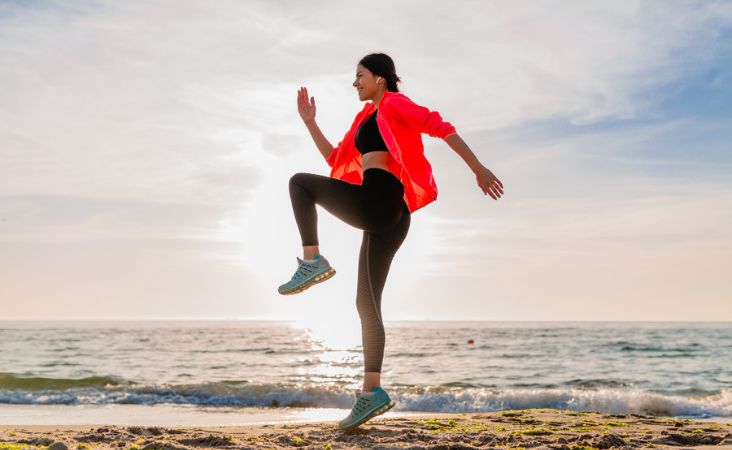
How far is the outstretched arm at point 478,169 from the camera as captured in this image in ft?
13.6

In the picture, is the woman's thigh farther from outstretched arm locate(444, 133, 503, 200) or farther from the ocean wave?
the ocean wave

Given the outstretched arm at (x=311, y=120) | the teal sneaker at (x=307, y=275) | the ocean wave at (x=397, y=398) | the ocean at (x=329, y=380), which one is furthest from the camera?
the ocean wave at (x=397, y=398)

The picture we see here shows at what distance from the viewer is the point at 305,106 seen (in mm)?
5336

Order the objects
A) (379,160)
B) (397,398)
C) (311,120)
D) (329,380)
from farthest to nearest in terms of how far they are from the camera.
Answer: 1. (329,380)
2. (397,398)
3. (311,120)
4. (379,160)

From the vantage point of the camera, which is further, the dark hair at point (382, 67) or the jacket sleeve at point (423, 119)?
the dark hair at point (382, 67)

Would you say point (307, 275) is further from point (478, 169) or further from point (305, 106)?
point (305, 106)

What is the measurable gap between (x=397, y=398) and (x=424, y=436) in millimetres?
9225

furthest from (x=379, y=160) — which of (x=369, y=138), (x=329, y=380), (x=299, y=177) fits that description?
(x=329, y=380)

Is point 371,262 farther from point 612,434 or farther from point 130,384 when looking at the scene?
point 130,384

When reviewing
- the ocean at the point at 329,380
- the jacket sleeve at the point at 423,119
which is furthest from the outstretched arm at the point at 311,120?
the ocean at the point at 329,380

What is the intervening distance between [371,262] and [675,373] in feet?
65.1

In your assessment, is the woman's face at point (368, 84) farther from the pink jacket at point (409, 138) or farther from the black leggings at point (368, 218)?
the black leggings at point (368, 218)

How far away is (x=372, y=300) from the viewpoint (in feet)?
16.0

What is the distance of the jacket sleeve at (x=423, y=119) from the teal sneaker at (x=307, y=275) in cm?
111
